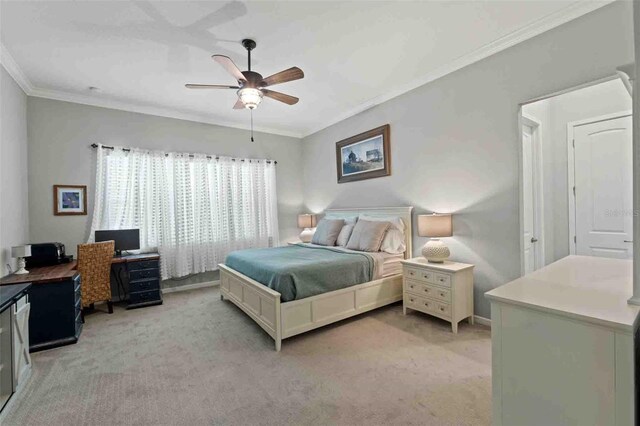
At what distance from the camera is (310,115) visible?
4.88m

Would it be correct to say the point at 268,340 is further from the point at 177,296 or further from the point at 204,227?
the point at 204,227

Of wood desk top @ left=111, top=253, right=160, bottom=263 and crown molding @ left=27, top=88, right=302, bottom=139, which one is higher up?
crown molding @ left=27, top=88, right=302, bottom=139

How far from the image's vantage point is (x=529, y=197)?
2953mm

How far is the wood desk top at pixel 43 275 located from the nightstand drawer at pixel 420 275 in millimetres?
3560

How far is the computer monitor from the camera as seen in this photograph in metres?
3.80

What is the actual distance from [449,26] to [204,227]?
14.3 ft

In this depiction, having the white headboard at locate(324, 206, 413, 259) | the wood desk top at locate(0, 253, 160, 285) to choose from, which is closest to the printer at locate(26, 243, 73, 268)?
the wood desk top at locate(0, 253, 160, 285)

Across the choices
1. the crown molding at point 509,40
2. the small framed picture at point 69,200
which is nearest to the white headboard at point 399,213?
the crown molding at point 509,40

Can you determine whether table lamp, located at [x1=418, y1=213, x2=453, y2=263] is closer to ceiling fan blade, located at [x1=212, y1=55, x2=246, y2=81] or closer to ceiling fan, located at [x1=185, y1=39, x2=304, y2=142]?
ceiling fan, located at [x1=185, y1=39, x2=304, y2=142]

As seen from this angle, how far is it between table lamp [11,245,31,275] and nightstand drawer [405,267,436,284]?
4.10m

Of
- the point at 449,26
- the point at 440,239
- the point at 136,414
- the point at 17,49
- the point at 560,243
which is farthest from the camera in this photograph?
the point at 440,239

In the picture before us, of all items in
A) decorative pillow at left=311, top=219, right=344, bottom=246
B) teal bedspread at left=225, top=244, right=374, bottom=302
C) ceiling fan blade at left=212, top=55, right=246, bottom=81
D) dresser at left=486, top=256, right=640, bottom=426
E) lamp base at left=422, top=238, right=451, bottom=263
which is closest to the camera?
dresser at left=486, top=256, right=640, bottom=426

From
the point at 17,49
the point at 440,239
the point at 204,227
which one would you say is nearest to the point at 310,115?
the point at 204,227

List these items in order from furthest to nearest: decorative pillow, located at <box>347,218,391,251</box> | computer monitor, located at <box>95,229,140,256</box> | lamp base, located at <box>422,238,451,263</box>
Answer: computer monitor, located at <box>95,229,140,256</box> → decorative pillow, located at <box>347,218,391,251</box> → lamp base, located at <box>422,238,451,263</box>
